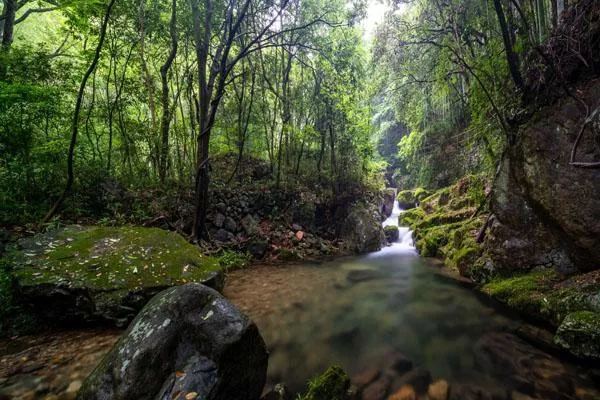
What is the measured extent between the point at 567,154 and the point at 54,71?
418 inches

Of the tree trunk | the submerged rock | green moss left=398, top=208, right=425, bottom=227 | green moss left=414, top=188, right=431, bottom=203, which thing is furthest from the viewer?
green moss left=414, top=188, right=431, bottom=203

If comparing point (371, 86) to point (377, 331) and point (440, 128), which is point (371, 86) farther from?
point (377, 331)

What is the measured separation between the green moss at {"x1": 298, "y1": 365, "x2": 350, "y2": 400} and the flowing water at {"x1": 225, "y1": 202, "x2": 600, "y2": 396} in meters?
0.44

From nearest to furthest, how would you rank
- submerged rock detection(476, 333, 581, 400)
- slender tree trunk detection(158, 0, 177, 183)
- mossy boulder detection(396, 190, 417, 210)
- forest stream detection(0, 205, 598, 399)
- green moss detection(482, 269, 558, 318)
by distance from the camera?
1. submerged rock detection(476, 333, 581, 400)
2. forest stream detection(0, 205, 598, 399)
3. green moss detection(482, 269, 558, 318)
4. slender tree trunk detection(158, 0, 177, 183)
5. mossy boulder detection(396, 190, 417, 210)

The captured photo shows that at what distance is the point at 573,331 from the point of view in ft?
10.7

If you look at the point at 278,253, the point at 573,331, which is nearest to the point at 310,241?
the point at 278,253

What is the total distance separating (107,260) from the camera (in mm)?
4398

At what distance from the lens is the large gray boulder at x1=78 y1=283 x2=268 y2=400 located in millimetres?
2137

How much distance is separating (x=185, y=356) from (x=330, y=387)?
4.44 ft

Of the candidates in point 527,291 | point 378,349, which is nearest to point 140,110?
point 378,349

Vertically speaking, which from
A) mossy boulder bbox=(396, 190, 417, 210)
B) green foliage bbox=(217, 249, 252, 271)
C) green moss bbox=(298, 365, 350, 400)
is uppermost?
mossy boulder bbox=(396, 190, 417, 210)

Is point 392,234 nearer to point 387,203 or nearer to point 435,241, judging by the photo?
point 435,241

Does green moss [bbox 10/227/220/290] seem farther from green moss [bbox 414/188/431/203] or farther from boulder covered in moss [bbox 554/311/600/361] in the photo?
green moss [bbox 414/188/431/203]

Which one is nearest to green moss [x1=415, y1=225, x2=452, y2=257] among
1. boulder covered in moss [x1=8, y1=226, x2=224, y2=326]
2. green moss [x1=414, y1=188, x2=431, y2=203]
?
green moss [x1=414, y1=188, x2=431, y2=203]
